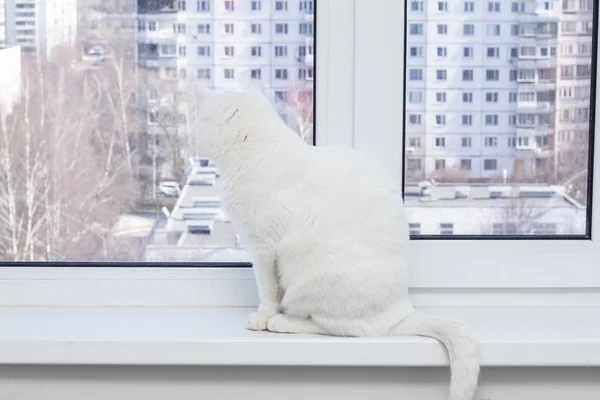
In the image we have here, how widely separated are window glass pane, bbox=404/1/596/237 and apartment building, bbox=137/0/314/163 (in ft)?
0.69

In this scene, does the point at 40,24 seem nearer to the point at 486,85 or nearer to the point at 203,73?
the point at 203,73

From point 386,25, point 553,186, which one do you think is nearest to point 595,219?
point 553,186

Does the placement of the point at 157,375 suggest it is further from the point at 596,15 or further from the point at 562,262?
the point at 596,15

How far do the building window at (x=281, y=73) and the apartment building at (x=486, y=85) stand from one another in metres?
0.23

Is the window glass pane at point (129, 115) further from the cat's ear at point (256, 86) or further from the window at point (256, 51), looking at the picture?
the cat's ear at point (256, 86)

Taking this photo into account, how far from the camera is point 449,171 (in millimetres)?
1512

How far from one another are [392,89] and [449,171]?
0.20 m

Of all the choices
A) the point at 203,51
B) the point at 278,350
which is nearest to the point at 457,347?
the point at 278,350

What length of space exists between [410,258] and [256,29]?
0.51m

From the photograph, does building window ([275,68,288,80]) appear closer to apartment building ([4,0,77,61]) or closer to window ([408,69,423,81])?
window ([408,69,423,81])

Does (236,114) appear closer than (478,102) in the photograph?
Yes

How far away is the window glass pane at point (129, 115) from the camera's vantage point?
1479 millimetres

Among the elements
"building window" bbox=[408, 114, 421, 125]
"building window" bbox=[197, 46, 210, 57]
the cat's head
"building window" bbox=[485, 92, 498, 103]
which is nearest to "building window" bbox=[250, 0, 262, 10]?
"building window" bbox=[197, 46, 210, 57]

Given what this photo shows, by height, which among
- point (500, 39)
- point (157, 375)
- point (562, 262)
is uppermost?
point (500, 39)
